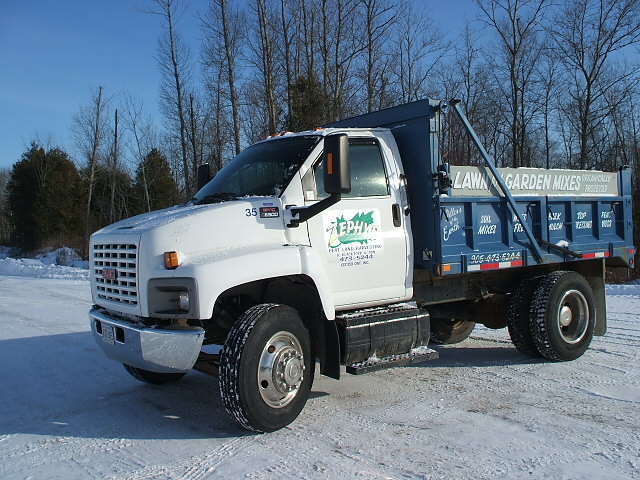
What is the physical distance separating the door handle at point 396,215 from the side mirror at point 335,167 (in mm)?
1196

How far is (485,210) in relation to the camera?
6.25 metres

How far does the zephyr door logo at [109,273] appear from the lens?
4762 millimetres

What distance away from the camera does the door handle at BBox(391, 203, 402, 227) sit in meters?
5.70

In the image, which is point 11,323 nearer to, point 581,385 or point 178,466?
point 178,466

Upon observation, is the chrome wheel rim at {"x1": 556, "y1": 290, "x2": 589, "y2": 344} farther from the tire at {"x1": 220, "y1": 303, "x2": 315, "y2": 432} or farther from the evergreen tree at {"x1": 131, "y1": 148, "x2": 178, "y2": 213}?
the evergreen tree at {"x1": 131, "y1": 148, "x2": 178, "y2": 213}

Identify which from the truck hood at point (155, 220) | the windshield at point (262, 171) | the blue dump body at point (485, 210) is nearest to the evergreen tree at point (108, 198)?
the windshield at point (262, 171)

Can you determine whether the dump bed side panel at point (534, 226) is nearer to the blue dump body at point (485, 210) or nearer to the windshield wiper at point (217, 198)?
the blue dump body at point (485, 210)

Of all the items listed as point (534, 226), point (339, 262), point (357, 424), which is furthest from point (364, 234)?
point (534, 226)

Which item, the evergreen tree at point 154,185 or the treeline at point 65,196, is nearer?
the evergreen tree at point 154,185

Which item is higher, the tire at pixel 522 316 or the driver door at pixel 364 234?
the driver door at pixel 364 234

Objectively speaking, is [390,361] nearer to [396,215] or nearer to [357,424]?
[357,424]

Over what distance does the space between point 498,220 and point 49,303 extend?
989cm

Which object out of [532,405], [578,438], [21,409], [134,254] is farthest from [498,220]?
[21,409]

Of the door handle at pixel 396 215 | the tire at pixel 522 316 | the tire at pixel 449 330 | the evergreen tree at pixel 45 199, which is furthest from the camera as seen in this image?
the evergreen tree at pixel 45 199
